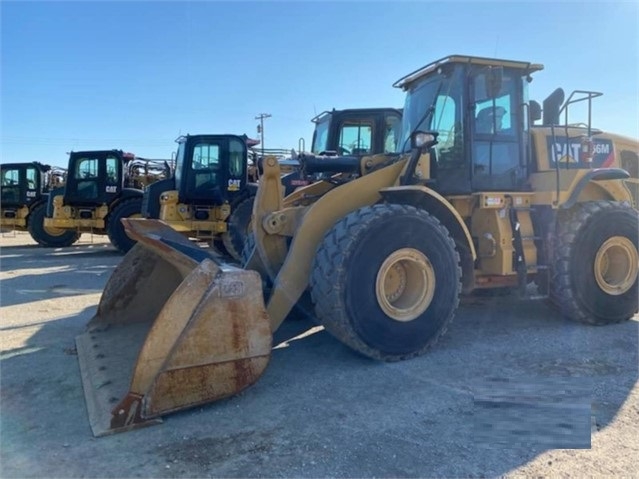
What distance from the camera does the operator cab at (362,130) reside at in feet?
30.1

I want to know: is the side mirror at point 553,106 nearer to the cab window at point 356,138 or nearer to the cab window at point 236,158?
the cab window at point 356,138

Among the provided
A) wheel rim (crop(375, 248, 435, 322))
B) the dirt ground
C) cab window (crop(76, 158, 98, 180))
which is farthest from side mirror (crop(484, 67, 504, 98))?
cab window (crop(76, 158, 98, 180))

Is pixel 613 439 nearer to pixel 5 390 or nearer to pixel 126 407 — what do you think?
pixel 126 407

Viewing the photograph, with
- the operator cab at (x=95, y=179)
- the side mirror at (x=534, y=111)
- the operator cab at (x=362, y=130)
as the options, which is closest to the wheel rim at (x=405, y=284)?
the side mirror at (x=534, y=111)

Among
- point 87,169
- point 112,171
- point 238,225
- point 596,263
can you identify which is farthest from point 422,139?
point 87,169

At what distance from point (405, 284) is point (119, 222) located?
10.6 metres

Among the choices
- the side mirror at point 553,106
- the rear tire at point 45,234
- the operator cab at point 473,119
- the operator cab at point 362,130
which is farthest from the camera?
the rear tire at point 45,234

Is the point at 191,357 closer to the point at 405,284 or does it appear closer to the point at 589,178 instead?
the point at 405,284

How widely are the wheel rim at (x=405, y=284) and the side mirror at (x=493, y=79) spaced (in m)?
1.80

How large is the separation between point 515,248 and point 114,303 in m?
3.91

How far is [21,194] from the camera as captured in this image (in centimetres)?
1673

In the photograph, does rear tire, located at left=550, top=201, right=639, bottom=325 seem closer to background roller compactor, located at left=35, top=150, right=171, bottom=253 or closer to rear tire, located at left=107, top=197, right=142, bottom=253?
rear tire, located at left=107, top=197, right=142, bottom=253

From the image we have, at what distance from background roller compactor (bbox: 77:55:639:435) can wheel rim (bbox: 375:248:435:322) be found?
0.04 ft

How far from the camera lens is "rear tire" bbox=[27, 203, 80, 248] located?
16281 millimetres
